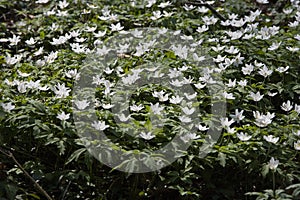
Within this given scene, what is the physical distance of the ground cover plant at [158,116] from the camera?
3.22 metres

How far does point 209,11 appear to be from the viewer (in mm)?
5672

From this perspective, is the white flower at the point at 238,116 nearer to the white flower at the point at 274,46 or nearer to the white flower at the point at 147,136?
the white flower at the point at 147,136

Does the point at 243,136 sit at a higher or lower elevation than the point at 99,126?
lower

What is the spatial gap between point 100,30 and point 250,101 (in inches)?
76.3

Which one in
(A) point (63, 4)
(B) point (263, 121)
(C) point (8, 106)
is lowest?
(A) point (63, 4)

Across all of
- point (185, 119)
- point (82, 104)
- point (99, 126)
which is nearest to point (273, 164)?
point (185, 119)

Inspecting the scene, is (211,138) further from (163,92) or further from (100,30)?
(100,30)

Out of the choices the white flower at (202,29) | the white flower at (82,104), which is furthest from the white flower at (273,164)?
the white flower at (202,29)

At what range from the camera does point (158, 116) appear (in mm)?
3426

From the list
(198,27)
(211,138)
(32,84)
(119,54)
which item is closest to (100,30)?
(119,54)

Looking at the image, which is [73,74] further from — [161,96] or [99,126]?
[99,126]

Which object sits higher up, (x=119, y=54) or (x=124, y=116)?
(x=124, y=116)

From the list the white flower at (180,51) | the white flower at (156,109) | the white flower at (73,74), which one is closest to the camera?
the white flower at (156,109)

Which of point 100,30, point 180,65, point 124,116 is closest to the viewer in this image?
point 124,116
